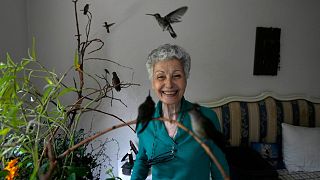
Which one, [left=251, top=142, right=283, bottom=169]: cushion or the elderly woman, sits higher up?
the elderly woman

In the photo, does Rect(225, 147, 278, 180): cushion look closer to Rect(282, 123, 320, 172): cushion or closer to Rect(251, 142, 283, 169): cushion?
Rect(251, 142, 283, 169): cushion

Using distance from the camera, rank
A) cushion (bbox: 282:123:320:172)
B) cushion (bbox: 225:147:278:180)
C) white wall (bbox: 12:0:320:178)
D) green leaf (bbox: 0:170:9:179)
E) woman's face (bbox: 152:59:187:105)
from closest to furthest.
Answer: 1. green leaf (bbox: 0:170:9:179)
2. woman's face (bbox: 152:59:187:105)
3. cushion (bbox: 225:147:278:180)
4. white wall (bbox: 12:0:320:178)
5. cushion (bbox: 282:123:320:172)

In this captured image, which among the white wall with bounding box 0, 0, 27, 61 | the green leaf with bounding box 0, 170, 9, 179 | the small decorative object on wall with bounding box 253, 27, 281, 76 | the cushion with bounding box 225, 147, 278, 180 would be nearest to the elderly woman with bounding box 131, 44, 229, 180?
the green leaf with bounding box 0, 170, 9, 179

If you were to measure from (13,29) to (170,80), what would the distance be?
127 centimetres

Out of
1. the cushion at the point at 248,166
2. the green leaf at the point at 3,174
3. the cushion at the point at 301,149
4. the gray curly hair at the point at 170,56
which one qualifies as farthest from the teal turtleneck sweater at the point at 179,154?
the cushion at the point at 301,149

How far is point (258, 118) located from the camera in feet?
7.27

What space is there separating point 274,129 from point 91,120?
1658mm

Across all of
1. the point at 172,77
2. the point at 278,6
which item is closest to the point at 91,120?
the point at 172,77

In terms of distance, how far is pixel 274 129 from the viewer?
2238 mm

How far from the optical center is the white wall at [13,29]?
1432 millimetres

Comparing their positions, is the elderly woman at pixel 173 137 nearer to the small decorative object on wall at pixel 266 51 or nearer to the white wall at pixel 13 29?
the white wall at pixel 13 29

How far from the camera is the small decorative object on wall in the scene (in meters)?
2.21

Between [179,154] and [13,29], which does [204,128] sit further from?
[13,29]

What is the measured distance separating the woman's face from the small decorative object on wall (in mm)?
1583
